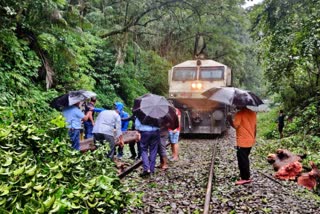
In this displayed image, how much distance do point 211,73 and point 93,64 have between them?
6642 millimetres

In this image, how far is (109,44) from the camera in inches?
723

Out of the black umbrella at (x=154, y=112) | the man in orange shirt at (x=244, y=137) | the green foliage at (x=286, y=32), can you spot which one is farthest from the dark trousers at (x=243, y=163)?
the green foliage at (x=286, y=32)

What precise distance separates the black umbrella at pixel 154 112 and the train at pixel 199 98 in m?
5.89

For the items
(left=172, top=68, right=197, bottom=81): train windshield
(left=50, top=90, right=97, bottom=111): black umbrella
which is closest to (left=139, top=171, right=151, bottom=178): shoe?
(left=50, top=90, right=97, bottom=111): black umbrella

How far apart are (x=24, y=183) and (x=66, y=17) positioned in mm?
9904

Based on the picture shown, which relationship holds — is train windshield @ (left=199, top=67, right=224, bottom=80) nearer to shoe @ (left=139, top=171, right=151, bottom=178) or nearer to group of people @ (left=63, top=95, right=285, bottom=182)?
group of people @ (left=63, top=95, right=285, bottom=182)

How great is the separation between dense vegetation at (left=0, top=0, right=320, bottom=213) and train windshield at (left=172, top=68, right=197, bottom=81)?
9.44ft

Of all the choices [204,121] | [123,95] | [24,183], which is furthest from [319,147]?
[123,95]

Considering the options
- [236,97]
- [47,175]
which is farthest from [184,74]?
[47,175]

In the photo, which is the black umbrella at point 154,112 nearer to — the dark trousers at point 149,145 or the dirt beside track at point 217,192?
the dark trousers at point 149,145

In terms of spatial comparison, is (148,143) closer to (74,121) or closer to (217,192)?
(74,121)

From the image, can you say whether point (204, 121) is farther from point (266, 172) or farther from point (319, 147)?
point (266, 172)

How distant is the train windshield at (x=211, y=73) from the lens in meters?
14.6

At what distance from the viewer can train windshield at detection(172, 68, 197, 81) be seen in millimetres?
14819
